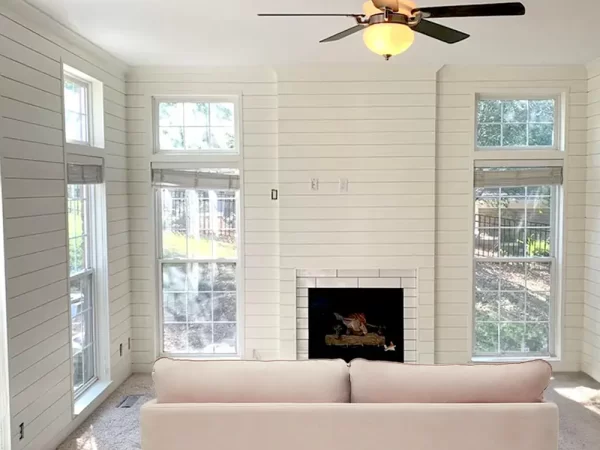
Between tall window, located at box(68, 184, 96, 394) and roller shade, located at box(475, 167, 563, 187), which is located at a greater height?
roller shade, located at box(475, 167, 563, 187)

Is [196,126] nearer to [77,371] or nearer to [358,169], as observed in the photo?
[358,169]

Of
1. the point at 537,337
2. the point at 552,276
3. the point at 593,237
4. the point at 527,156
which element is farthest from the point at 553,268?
the point at 527,156

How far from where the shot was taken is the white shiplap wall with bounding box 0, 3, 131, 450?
3.01 meters

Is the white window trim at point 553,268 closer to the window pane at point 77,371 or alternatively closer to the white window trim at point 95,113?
the white window trim at point 95,113

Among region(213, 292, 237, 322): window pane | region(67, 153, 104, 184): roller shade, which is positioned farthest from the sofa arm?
region(213, 292, 237, 322): window pane

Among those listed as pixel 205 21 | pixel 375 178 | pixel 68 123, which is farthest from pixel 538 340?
pixel 68 123

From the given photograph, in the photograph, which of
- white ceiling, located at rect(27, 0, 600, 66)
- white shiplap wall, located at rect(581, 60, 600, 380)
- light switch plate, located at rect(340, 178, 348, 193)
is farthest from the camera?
light switch plate, located at rect(340, 178, 348, 193)

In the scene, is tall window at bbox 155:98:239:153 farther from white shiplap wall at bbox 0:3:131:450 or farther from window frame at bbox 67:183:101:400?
white shiplap wall at bbox 0:3:131:450

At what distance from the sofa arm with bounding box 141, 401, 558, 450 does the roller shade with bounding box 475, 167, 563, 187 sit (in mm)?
2962

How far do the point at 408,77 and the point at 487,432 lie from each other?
335cm

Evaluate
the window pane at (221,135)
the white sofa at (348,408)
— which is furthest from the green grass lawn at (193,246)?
the white sofa at (348,408)

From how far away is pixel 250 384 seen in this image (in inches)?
95.9

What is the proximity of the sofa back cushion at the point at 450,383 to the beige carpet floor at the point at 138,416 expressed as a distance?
1561mm

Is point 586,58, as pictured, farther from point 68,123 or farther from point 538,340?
point 68,123
